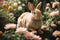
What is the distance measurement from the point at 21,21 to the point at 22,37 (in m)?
0.95

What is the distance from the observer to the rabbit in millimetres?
4734

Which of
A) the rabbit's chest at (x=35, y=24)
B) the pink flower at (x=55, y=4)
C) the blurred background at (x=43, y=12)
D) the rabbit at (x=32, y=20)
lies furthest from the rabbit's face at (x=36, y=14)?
the pink flower at (x=55, y=4)

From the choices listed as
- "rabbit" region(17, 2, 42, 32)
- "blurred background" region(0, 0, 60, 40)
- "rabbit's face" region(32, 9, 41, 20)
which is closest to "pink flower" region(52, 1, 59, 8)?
"blurred background" region(0, 0, 60, 40)

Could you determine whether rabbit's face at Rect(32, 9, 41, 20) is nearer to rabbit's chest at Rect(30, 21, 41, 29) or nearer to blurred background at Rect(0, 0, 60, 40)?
rabbit's chest at Rect(30, 21, 41, 29)

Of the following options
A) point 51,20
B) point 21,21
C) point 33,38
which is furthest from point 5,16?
point 33,38

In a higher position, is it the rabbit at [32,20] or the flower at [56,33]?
the rabbit at [32,20]

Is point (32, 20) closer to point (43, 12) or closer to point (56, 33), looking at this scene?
point (56, 33)

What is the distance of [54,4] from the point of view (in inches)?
224

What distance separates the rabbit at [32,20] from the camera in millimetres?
4734

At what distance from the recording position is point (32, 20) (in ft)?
15.9

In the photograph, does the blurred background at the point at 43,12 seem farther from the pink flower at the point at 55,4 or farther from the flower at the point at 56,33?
the flower at the point at 56,33

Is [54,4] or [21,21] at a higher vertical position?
[54,4]

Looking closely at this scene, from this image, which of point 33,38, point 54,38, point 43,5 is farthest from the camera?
point 43,5

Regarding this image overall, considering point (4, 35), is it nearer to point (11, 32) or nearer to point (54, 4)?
point (11, 32)
